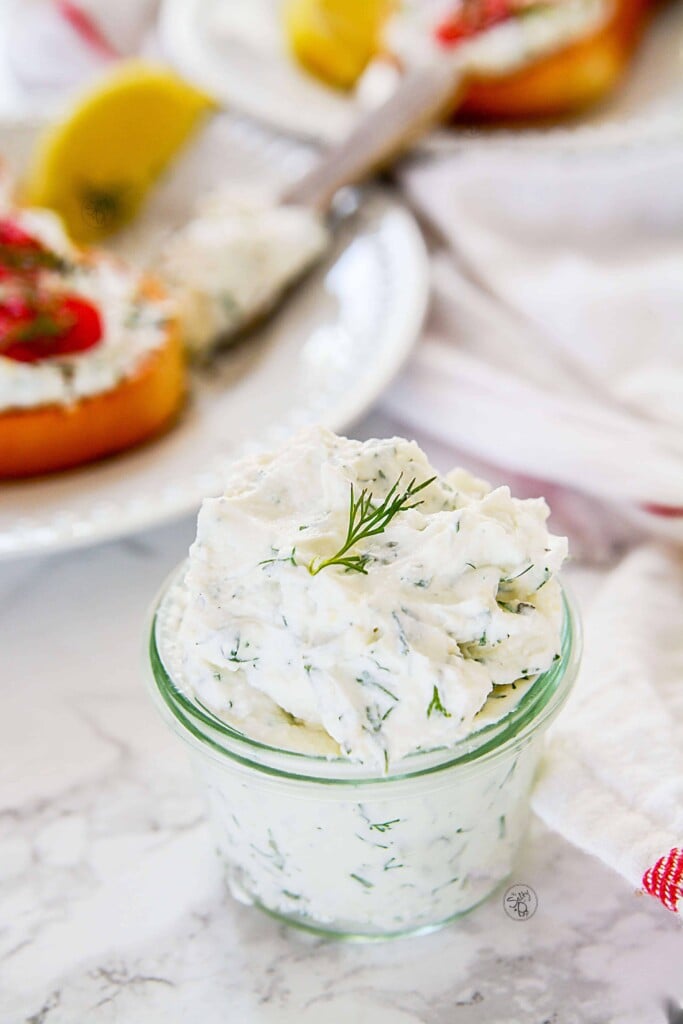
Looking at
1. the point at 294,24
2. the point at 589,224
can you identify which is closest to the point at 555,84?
the point at 589,224

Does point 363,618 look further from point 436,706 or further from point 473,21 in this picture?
point 473,21

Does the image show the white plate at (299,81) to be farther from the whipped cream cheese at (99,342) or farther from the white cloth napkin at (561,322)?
the whipped cream cheese at (99,342)

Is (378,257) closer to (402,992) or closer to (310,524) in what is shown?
(310,524)

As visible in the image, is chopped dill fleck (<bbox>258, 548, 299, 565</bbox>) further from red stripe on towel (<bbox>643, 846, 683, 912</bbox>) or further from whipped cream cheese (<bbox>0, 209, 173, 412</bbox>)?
whipped cream cheese (<bbox>0, 209, 173, 412</bbox>)

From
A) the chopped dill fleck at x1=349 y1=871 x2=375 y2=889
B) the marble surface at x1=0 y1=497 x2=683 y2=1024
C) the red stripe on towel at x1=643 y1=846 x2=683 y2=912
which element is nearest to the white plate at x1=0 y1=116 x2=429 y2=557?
the marble surface at x1=0 y1=497 x2=683 y2=1024

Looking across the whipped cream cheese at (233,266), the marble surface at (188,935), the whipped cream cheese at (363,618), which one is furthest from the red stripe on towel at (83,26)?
the whipped cream cheese at (363,618)

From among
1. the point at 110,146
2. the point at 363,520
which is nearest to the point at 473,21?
the point at 110,146
